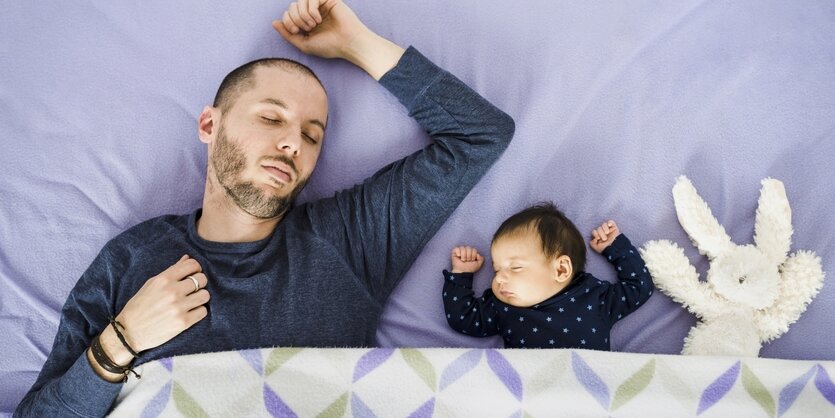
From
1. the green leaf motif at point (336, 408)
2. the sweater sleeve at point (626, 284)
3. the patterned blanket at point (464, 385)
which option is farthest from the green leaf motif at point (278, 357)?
the sweater sleeve at point (626, 284)

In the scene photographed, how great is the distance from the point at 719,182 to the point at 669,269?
274 millimetres

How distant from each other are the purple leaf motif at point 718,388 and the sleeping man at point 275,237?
2.11ft

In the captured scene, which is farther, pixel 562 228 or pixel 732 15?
pixel 732 15

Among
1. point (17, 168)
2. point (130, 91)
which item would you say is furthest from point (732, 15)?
point (17, 168)

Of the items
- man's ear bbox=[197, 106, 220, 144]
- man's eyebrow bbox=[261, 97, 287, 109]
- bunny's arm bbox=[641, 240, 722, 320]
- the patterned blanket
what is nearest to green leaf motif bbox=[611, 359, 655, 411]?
the patterned blanket

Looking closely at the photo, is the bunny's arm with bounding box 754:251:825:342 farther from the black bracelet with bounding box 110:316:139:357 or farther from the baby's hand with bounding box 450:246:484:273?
the black bracelet with bounding box 110:316:139:357

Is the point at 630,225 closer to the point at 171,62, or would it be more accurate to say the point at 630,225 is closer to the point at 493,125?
the point at 493,125

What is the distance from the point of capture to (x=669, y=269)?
149cm

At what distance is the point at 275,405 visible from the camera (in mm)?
1259

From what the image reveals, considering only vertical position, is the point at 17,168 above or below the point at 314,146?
below

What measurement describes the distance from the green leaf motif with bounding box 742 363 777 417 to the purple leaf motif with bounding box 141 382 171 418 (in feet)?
3.68

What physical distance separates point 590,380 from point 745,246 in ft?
1.70

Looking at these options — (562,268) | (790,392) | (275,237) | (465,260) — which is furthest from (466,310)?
(790,392)

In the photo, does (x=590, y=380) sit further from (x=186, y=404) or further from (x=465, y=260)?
(x=186, y=404)
